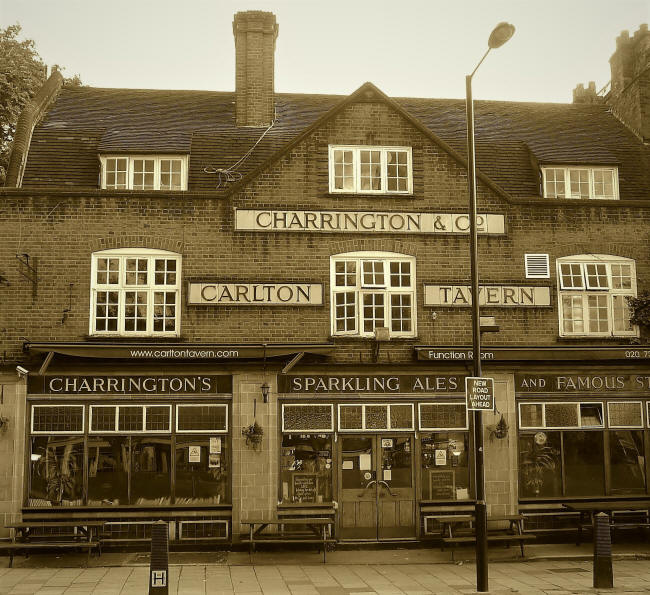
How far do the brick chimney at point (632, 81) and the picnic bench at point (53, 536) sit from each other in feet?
55.0

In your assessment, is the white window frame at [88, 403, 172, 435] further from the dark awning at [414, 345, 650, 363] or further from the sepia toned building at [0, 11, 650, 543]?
the dark awning at [414, 345, 650, 363]

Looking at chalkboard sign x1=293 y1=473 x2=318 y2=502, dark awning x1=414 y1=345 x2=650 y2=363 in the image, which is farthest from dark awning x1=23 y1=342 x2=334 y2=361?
chalkboard sign x1=293 y1=473 x2=318 y2=502

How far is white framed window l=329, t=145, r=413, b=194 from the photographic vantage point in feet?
56.1

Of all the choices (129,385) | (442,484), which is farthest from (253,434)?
(442,484)

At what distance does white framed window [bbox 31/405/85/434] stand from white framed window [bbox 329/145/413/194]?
7133 millimetres

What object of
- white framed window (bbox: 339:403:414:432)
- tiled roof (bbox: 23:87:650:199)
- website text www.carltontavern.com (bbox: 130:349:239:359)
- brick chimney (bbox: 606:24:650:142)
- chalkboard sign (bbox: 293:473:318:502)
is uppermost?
brick chimney (bbox: 606:24:650:142)

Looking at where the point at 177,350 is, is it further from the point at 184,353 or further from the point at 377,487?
the point at 377,487

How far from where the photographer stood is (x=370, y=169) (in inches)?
680

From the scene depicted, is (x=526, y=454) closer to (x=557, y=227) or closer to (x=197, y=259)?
(x=557, y=227)

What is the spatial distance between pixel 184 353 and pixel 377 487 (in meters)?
4.80

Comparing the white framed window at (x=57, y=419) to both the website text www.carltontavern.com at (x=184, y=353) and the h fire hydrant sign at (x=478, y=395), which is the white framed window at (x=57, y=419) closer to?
the website text www.carltontavern.com at (x=184, y=353)

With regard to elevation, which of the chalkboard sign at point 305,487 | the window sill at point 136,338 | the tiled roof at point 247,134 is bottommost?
the chalkboard sign at point 305,487

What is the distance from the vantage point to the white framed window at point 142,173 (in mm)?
17625

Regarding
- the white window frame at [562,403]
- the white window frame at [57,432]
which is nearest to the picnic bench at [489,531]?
the white window frame at [562,403]
